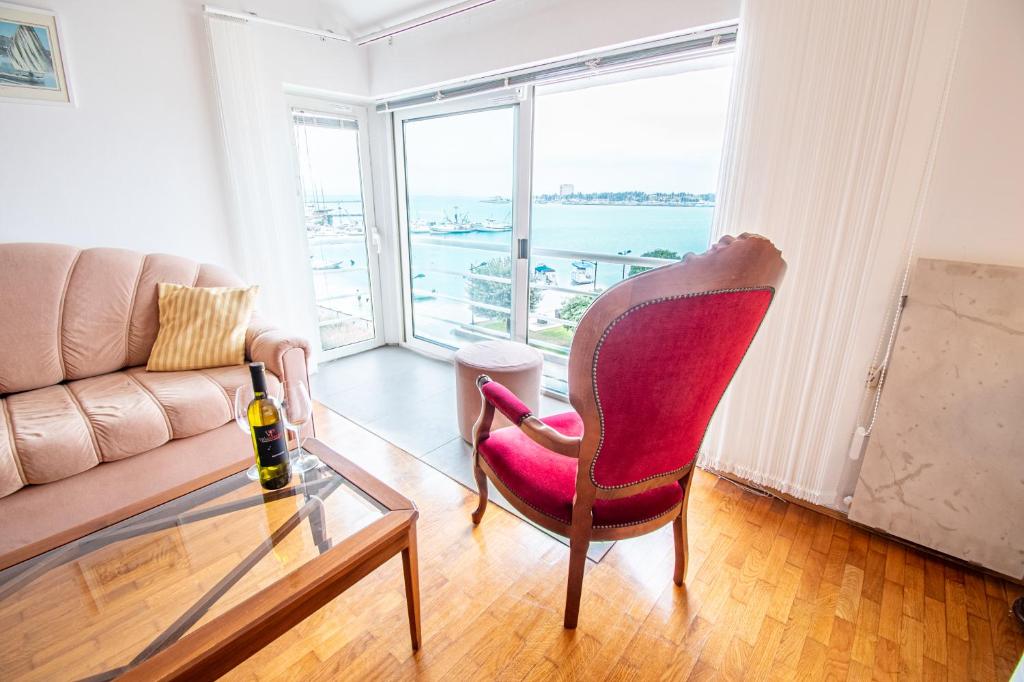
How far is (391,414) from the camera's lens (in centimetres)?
284

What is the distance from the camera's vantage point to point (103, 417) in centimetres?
176

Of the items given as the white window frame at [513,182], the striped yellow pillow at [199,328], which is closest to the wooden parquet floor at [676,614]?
the striped yellow pillow at [199,328]

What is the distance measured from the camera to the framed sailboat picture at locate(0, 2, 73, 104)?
2.11 metres

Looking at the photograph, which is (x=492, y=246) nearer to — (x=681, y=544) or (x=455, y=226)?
(x=455, y=226)

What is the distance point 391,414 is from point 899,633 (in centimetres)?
250

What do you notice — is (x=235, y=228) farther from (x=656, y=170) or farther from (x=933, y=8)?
(x=933, y=8)

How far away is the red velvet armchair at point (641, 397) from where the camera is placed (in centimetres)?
103

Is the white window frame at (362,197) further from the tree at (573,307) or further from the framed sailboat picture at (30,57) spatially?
the tree at (573,307)

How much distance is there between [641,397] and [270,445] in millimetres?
1088

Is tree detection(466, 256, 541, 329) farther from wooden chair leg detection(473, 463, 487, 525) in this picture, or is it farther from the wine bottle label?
the wine bottle label

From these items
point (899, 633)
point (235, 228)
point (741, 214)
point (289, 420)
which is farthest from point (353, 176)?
point (899, 633)

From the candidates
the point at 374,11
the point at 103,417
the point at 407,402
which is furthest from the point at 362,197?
the point at 103,417

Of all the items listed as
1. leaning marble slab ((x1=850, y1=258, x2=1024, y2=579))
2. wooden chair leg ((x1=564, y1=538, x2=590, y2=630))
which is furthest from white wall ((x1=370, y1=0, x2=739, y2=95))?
wooden chair leg ((x1=564, y1=538, x2=590, y2=630))

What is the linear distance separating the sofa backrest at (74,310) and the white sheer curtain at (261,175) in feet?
2.01
